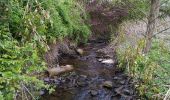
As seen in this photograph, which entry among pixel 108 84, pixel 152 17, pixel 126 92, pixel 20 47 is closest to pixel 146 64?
pixel 126 92

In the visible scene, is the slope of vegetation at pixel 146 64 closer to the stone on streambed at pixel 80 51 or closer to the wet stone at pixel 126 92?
the wet stone at pixel 126 92


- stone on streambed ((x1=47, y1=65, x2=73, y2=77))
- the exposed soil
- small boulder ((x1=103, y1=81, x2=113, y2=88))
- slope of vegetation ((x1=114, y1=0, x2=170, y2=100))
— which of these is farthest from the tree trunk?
stone on streambed ((x1=47, y1=65, x2=73, y2=77))

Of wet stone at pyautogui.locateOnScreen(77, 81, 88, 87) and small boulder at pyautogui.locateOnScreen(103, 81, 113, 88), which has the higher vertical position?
wet stone at pyautogui.locateOnScreen(77, 81, 88, 87)

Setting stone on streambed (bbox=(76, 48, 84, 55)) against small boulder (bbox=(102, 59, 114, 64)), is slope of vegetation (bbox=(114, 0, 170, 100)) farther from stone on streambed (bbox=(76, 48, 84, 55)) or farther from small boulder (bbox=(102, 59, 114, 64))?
stone on streambed (bbox=(76, 48, 84, 55))

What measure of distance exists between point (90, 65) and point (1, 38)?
393cm

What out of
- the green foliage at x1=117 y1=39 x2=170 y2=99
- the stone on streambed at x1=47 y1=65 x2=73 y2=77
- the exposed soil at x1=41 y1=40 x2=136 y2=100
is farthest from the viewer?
the stone on streambed at x1=47 y1=65 x2=73 y2=77

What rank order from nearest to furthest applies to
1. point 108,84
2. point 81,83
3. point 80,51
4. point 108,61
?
1. point 108,84
2. point 81,83
3. point 108,61
4. point 80,51

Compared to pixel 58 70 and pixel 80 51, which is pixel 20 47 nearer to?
pixel 58 70

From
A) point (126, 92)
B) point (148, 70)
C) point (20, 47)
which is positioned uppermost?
point (20, 47)

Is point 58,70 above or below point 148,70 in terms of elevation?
below

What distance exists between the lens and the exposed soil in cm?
625

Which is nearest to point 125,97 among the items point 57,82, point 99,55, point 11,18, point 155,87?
point 155,87

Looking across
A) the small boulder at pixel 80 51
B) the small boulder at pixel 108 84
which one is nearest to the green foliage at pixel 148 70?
the small boulder at pixel 108 84

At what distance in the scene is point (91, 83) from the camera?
23.0 feet
